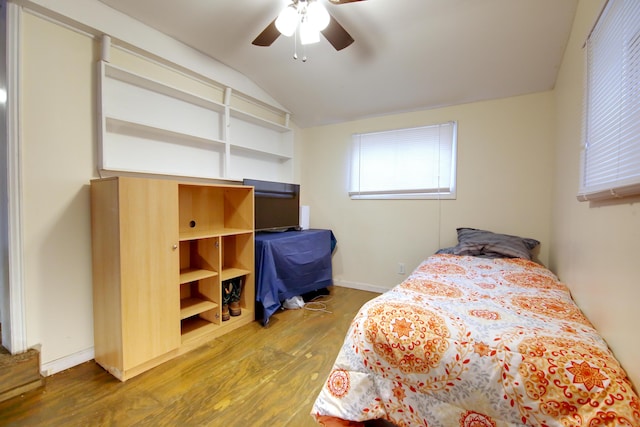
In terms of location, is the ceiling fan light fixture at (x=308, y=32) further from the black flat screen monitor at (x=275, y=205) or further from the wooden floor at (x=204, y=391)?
the wooden floor at (x=204, y=391)

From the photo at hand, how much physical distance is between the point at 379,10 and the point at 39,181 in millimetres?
2549

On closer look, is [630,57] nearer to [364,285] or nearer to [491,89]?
[491,89]

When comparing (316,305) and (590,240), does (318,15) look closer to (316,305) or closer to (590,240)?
(590,240)

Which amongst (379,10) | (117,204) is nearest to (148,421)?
(117,204)

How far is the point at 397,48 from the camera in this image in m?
2.37

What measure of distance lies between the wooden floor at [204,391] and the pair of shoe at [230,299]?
27 centimetres

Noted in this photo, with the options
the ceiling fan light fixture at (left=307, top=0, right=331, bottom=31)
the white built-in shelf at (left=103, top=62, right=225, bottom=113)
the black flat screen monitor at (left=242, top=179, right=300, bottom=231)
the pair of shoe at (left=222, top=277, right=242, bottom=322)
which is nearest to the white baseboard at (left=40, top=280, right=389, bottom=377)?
the pair of shoe at (left=222, top=277, right=242, bottom=322)

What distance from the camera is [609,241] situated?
3.63 feet

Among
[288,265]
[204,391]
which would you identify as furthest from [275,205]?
[204,391]

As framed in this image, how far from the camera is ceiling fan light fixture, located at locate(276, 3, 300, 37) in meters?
1.66

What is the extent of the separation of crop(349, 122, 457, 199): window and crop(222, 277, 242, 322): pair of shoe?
1.84 metres

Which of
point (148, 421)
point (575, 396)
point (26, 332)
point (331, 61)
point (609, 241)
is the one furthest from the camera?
point (331, 61)

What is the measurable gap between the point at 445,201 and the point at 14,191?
3488 millimetres

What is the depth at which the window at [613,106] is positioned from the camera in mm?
939
